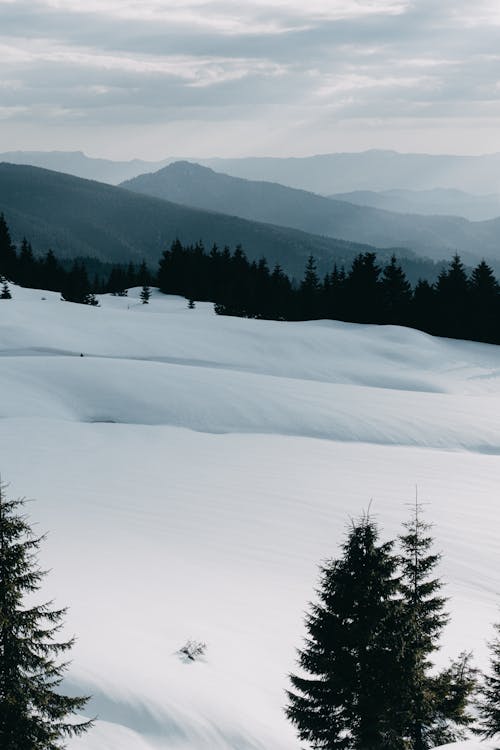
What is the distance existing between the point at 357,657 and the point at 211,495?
10255mm

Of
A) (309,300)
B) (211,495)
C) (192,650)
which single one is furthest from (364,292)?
(192,650)

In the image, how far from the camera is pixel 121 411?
87.7ft

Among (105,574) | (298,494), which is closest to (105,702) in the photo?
(105,574)

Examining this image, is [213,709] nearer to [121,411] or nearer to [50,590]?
[50,590]

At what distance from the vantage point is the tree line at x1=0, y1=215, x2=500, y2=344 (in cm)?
5681

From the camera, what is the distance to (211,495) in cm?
1920

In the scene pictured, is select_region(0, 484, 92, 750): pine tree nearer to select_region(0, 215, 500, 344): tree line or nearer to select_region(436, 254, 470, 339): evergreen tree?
select_region(0, 215, 500, 344): tree line

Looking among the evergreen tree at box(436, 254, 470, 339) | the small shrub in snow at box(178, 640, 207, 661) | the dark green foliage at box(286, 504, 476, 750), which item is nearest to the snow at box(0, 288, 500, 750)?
the small shrub in snow at box(178, 640, 207, 661)

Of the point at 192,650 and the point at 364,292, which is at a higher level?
the point at 364,292

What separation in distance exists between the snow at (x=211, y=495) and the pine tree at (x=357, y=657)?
1189mm

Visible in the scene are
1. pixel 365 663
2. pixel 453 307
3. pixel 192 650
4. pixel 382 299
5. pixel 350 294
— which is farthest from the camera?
pixel 350 294

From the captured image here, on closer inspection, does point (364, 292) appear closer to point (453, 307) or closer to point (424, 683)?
point (453, 307)

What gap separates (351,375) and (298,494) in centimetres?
1989

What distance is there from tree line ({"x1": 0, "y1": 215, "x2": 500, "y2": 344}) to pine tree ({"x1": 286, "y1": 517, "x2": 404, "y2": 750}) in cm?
4509
